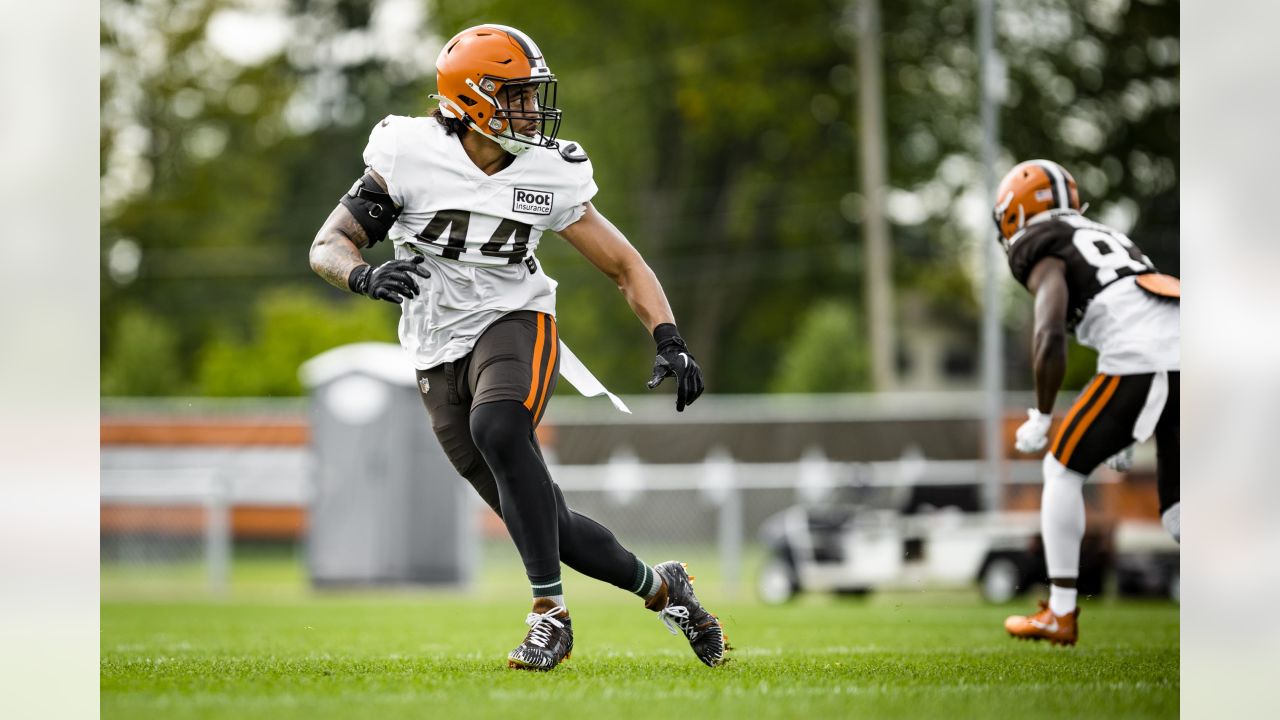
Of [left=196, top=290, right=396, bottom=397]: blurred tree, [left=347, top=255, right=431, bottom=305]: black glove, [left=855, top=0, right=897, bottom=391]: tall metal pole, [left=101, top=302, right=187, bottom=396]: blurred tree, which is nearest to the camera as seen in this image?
[left=347, top=255, right=431, bottom=305]: black glove

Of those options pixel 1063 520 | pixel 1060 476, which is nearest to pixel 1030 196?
pixel 1060 476

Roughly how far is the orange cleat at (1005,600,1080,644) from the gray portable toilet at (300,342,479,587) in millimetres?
7366

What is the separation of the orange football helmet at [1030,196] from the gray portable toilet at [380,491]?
7.32 m

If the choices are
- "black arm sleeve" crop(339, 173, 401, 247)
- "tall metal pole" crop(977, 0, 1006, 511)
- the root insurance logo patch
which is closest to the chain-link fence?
"tall metal pole" crop(977, 0, 1006, 511)

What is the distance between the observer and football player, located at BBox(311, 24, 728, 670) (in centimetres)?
434

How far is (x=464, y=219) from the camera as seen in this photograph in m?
4.46

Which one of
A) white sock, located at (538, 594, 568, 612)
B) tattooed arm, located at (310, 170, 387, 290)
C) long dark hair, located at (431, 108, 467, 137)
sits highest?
long dark hair, located at (431, 108, 467, 137)

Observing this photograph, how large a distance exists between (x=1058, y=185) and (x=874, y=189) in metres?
15.1

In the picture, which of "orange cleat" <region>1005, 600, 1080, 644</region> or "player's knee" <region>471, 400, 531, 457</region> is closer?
"player's knee" <region>471, 400, 531, 457</region>

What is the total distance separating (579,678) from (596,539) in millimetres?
487

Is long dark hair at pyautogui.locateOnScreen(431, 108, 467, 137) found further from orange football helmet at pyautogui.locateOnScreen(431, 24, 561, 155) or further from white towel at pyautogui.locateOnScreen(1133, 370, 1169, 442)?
white towel at pyautogui.locateOnScreen(1133, 370, 1169, 442)

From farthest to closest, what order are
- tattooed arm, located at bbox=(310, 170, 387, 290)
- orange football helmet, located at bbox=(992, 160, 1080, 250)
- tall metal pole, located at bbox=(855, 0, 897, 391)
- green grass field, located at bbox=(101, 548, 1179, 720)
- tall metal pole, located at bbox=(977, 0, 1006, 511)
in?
1. tall metal pole, located at bbox=(855, 0, 897, 391)
2. tall metal pole, located at bbox=(977, 0, 1006, 511)
3. orange football helmet, located at bbox=(992, 160, 1080, 250)
4. tattooed arm, located at bbox=(310, 170, 387, 290)
5. green grass field, located at bbox=(101, 548, 1179, 720)
